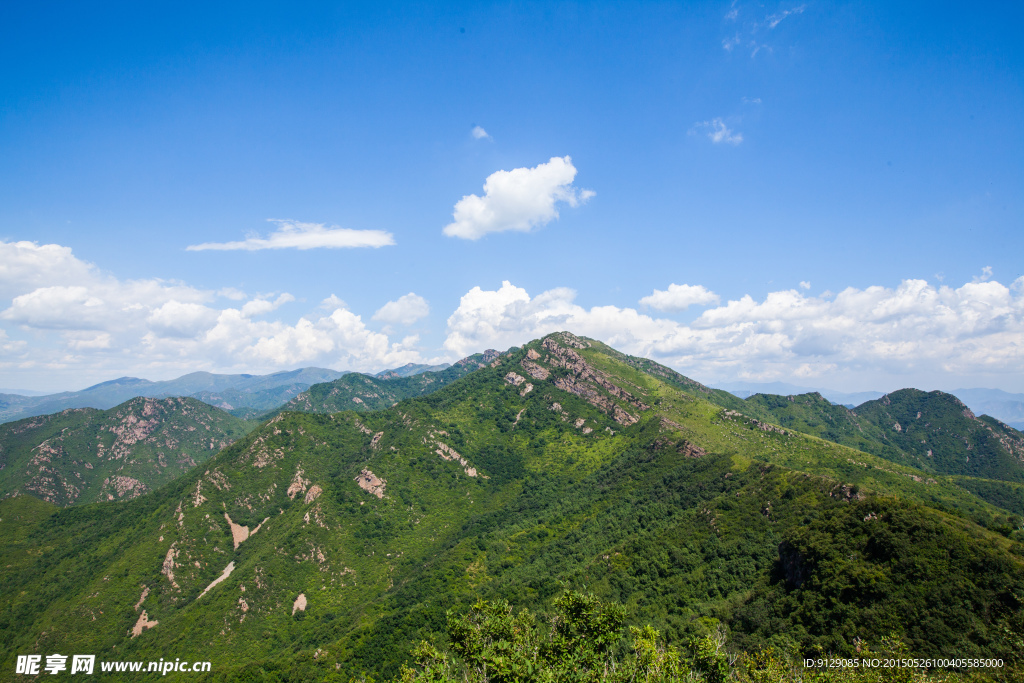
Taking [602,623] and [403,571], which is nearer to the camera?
[602,623]

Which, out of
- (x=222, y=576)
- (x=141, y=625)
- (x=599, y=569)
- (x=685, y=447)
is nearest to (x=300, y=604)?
(x=222, y=576)

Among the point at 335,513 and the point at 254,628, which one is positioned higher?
the point at 335,513

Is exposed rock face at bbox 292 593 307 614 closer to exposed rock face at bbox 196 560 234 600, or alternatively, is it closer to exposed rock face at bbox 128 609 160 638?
exposed rock face at bbox 196 560 234 600

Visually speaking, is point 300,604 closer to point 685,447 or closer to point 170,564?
point 170,564

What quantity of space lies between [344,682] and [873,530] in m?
129

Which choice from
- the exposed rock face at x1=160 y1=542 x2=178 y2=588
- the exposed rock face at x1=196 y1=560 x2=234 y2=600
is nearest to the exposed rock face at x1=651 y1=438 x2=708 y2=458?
the exposed rock face at x1=196 y1=560 x2=234 y2=600

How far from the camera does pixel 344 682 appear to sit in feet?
362

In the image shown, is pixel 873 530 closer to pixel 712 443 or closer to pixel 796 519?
pixel 796 519

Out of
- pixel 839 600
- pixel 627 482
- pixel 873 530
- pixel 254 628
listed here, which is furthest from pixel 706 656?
Result: pixel 254 628

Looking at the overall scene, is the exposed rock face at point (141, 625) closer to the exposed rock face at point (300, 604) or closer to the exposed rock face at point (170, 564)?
the exposed rock face at point (170, 564)

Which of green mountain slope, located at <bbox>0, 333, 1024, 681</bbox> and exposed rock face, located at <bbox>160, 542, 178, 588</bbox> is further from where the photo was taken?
exposed rock face, located at <bbox>160, 542, 178, 588</bbox>

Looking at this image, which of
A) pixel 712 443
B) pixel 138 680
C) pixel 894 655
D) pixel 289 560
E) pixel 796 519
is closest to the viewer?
pixel 894 655

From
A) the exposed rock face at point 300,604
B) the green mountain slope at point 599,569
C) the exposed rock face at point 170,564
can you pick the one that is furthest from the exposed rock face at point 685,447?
the exposed rock face at point 170,564

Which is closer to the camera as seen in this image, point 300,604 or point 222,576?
point 300,604
